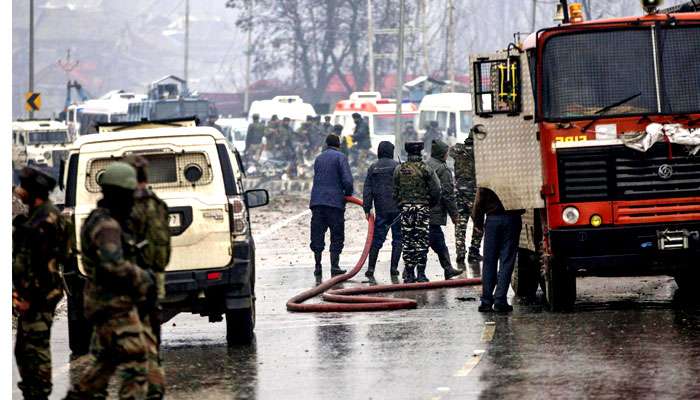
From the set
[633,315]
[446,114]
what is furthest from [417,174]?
[446,114]

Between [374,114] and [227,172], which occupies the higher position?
[374,114]

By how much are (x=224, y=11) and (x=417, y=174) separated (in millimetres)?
160009

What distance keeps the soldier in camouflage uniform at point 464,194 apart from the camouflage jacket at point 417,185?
2340 millimetres

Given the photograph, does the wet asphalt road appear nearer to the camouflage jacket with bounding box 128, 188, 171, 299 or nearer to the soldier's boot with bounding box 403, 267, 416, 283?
the soldier's boot with bounding box 403, 267, 416, 283

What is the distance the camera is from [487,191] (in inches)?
612

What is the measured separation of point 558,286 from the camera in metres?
15.1

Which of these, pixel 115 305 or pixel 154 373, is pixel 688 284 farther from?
pixel 115 305

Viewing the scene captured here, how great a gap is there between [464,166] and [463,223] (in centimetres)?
77

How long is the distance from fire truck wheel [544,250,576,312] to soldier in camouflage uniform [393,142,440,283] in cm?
366

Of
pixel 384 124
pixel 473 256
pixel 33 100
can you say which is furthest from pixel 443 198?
pixel 33 100

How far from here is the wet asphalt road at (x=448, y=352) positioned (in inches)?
431

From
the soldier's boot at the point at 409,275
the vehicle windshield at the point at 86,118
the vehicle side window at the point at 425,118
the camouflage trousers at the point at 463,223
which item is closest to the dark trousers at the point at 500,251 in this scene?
the soldier's boot at the point at 409,275

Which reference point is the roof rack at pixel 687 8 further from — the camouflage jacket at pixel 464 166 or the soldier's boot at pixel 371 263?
the soldier's boot at pixel 371 263

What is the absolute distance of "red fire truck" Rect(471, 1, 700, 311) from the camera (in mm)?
14367
